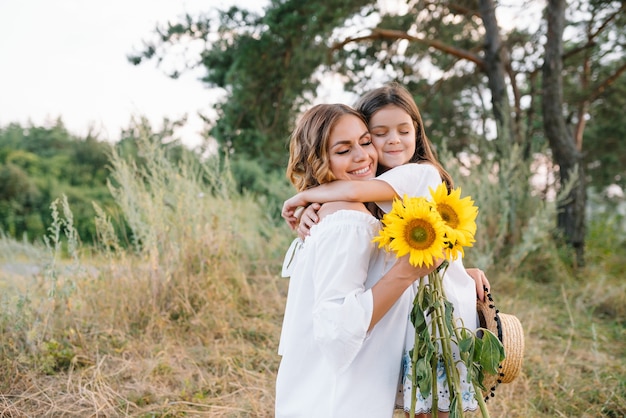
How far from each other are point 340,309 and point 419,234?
304 millimetres

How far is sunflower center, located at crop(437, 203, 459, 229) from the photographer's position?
1445 mm

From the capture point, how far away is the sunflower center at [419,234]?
139 centimetres

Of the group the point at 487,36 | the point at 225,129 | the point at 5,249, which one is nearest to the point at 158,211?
the point at 5,249

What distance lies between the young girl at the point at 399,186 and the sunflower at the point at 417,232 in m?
0.27

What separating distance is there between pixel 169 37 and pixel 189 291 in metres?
4.18

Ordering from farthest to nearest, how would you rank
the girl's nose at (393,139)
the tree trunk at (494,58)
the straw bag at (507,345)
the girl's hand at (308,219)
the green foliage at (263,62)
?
the tree trunk at (494,58) → the green foliage at (263,62) → the girl's nose at (393,139) → the girl's hand at (308,219) → the straw bag at (507,345)

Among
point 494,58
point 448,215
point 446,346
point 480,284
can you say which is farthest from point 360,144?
point 494,58

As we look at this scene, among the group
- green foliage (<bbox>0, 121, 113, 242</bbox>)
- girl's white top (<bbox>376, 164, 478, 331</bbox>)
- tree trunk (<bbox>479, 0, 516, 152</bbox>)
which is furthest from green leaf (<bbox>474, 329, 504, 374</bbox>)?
green foliage (<bbox>0, 121, 113, 242</bbox>)

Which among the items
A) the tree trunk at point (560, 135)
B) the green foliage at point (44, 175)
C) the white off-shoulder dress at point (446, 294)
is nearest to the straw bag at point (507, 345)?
the white off-shoulder dress at point (446, 294)

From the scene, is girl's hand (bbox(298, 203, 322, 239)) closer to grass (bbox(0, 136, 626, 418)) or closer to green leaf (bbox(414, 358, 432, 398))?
green leaf (bbox(414, 358, 432, 398))

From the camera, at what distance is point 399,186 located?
1725 millimetres

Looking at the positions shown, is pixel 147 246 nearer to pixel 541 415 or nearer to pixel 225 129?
pixel 541 415

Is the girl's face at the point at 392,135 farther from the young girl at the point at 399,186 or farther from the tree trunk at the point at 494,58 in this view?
the tree trunk at the point at 494,58

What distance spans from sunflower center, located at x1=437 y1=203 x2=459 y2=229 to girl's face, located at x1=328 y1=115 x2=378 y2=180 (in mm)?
444
